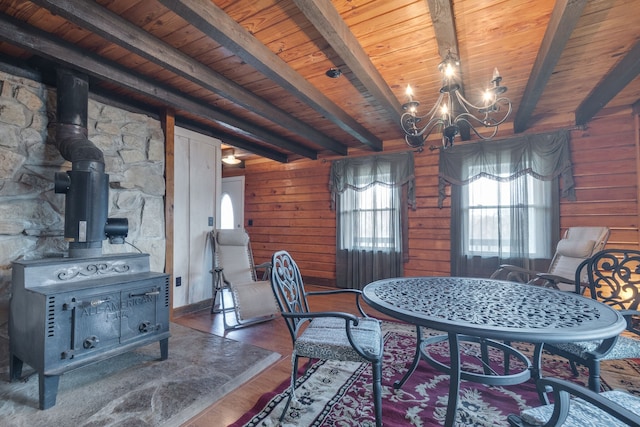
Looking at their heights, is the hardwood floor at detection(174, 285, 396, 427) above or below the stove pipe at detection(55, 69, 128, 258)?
below

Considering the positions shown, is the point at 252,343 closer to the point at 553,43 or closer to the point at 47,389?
the point at 47,389

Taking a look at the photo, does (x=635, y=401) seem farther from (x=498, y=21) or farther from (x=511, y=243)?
(x=511, y=243)

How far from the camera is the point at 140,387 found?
1.92 m

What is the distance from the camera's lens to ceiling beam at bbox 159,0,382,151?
159cm

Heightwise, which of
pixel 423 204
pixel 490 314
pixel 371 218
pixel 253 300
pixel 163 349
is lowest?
pixel 163 349

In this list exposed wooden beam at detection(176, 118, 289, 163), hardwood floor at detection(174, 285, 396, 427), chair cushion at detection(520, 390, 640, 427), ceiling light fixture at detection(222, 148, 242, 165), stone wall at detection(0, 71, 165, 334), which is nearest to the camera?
chair cushion at detection(520, 390, 640, 427)

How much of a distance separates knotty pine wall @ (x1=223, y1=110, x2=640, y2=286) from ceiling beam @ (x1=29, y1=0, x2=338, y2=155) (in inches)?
86.4

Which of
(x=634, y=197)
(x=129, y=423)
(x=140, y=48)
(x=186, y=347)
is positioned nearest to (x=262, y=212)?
(x=186, y=347)

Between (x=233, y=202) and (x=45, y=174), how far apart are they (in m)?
3.74

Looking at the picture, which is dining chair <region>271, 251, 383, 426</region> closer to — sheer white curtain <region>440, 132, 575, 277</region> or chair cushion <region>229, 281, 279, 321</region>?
chair cushion <region>229, 281, 279, 321</region>

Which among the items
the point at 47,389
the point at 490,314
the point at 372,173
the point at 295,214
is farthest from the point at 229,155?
the point at 490,314

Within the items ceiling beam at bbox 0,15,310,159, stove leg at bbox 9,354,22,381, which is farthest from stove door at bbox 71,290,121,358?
ceiling beam at bbox 0,15,310,159

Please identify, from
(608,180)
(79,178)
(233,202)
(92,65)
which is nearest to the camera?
(79,178)

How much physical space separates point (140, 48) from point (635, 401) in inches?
120
